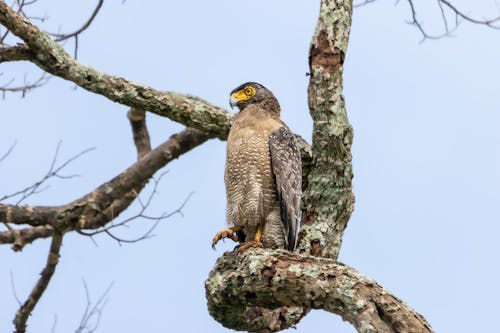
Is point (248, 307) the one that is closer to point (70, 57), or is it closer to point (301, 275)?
point (301, 275)

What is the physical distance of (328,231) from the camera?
5.87 metres

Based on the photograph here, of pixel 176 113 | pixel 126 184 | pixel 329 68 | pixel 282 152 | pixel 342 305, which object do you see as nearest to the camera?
pixel 342 305

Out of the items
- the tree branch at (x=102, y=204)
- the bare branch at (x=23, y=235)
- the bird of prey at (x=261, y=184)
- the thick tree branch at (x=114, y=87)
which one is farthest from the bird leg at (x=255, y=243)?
the bare branch at (x=23, y=235)

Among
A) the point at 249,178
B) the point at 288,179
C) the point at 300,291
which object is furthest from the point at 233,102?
the point at 300,291

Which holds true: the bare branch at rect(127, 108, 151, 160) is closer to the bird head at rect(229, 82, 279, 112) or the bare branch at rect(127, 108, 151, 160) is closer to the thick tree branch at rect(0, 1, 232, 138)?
the thick tree branch at rect(0, 1, 232, 138)

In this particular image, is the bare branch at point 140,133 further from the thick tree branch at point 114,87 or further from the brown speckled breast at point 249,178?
the brown speckled breast at point 249,178

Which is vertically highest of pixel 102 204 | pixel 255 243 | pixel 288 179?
pixel 102 204

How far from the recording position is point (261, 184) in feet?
20.5

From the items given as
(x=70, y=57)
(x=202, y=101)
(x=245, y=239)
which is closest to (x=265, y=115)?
(x=202, y=101)

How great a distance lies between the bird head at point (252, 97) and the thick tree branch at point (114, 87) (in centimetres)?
13

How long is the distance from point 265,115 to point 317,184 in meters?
1.05

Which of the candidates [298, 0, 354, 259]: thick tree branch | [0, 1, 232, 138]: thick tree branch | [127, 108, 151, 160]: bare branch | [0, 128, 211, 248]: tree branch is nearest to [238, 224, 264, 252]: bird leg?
[298, 0, 354, 259]: thick tree branch

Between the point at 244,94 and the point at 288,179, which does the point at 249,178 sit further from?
the point at 244,94

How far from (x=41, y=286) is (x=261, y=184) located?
212 cm
